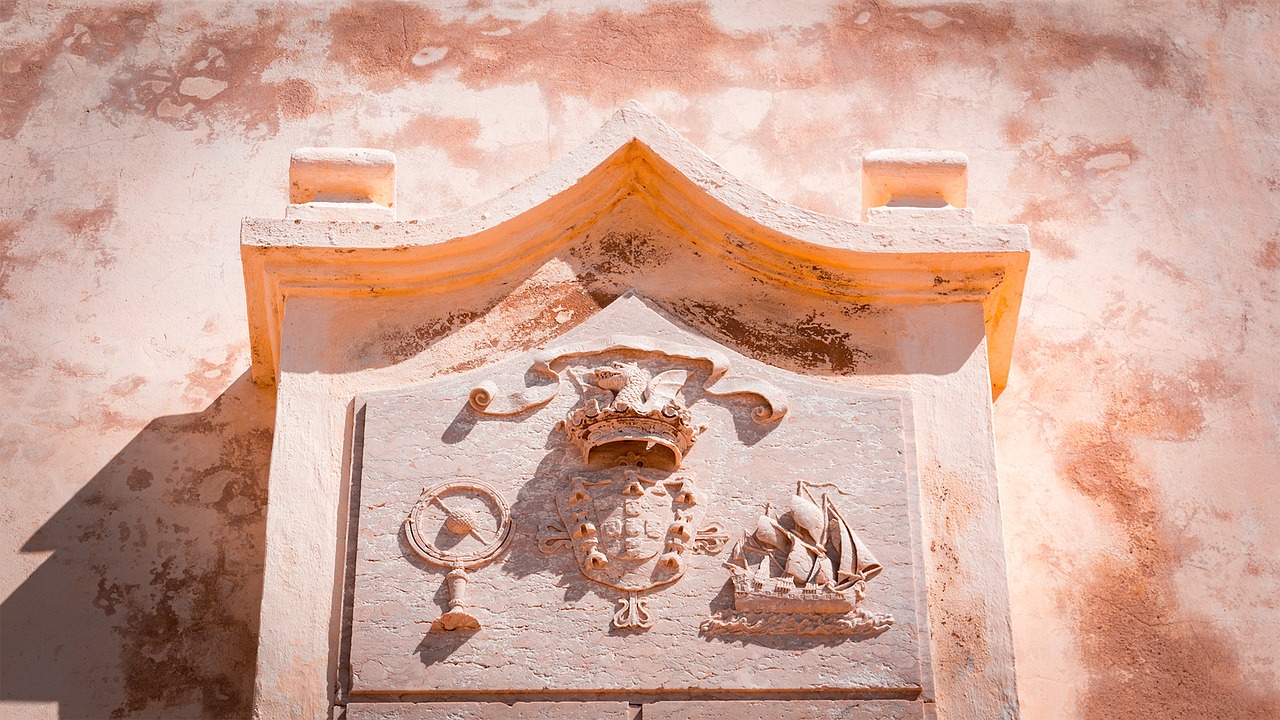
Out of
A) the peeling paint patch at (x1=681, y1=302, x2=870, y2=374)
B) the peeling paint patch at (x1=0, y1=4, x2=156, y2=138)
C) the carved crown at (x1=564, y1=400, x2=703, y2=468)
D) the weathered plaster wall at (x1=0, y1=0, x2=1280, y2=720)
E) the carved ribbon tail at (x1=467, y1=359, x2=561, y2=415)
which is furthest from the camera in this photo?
the peeling paint patch at (x1=0, y1=4, x2=156, y2=138)

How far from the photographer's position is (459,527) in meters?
4.55

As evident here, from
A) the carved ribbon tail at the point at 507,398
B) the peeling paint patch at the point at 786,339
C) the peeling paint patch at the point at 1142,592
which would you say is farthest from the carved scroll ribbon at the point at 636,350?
the peeling paint patch at the point at 1142,592

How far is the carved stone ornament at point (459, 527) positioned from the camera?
14.8ft

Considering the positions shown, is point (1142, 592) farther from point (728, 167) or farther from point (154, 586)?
point (154, 586)

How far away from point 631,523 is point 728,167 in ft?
7.22

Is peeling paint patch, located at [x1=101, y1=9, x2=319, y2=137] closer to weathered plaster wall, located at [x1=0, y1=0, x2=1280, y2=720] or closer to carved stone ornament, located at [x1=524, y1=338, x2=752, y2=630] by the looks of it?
weathered plaster wall, located at [x1=0, y1=0, x2=1280, y2=720]

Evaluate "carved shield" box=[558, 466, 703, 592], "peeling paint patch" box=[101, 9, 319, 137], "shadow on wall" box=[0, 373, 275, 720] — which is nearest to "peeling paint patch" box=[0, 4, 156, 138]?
"peeling paint patch" box=[101, 9, 319, 137]

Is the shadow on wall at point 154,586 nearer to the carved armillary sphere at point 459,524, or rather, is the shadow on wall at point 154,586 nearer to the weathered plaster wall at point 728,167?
the weathered plaster wall at point 728,167

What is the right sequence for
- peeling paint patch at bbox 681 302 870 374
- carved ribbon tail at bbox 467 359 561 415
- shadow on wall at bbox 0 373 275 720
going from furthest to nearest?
shadow on wall at bbox 0 373 275 720 < peeling paint patch at bbox 681 302 870 374 < carved ribbon tail at bbox 467 359 561 415

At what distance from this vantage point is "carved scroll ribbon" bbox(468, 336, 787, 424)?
15.6 ft

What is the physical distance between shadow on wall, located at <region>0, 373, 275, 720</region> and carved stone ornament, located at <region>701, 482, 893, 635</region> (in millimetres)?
1586

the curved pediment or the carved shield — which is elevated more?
the curved pediment

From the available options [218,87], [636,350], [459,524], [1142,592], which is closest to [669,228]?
[636,350]

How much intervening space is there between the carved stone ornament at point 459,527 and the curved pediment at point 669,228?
71cm
